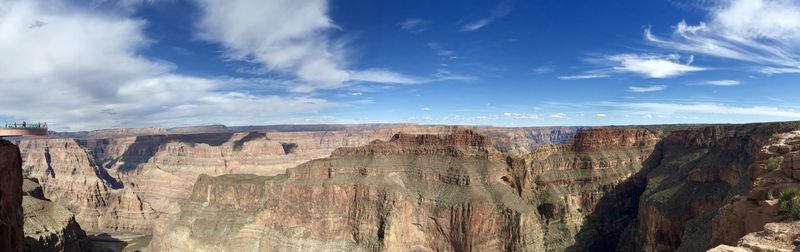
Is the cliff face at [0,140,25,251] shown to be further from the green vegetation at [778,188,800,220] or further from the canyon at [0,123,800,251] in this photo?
the canyon at [0,123,800,251]

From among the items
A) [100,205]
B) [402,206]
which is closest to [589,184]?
[402,206]

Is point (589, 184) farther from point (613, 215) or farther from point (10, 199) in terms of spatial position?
point (10, 199)

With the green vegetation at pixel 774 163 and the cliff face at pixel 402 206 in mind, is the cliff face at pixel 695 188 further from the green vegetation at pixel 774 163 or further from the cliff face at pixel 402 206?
the green vegetation at pixel 774 163

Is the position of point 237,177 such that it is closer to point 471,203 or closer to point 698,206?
point 471,203

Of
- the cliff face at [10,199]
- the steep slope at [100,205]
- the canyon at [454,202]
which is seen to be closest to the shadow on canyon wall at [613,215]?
the canyon at [454,202]

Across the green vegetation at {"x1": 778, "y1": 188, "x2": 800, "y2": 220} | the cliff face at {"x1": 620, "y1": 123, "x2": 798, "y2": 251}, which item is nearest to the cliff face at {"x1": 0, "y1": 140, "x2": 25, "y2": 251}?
the green vegetation at {"x1": 778, "y1": 188, "x2": 800, "y2": 220}

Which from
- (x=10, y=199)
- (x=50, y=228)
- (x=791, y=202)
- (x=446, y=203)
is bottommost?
(x=50, y=228)

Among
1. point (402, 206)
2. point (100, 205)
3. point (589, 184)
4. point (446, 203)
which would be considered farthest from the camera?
point (100, 205)
